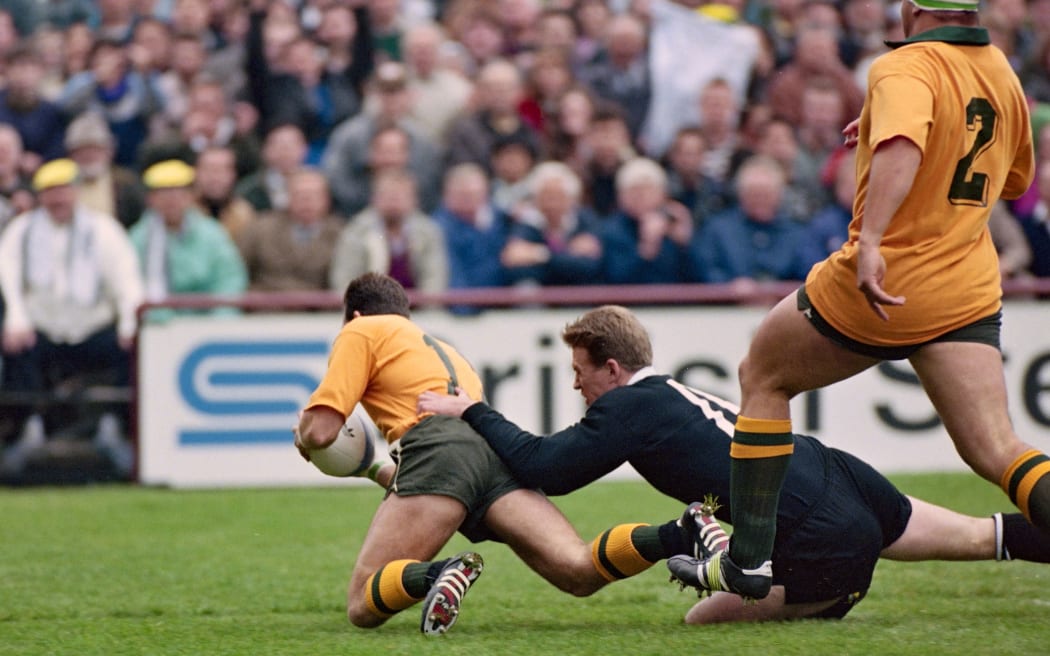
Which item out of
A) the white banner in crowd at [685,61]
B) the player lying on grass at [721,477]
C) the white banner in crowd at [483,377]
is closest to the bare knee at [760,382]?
the player lying on grass at [721,477]

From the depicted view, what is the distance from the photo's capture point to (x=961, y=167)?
5023 mm

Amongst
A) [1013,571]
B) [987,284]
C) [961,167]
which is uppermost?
[961,167]

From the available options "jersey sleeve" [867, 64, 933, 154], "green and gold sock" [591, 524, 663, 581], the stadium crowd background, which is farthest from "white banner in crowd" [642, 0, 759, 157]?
"jersey sleeve" [867, 64, 933, 154]

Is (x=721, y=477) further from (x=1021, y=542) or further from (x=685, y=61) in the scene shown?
(x=685, y=61)

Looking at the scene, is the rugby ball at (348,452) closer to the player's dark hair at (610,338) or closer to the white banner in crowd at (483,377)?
the player's dark hair at (610,338)

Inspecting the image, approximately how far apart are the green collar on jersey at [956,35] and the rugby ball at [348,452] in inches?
95.6

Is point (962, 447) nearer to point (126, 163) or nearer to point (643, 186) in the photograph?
point (643, 186)

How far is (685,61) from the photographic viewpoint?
1396cm

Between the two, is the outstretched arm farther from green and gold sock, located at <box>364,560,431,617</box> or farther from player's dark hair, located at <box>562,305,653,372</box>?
green and gold sock, located at <box>364,560,431,617</box>

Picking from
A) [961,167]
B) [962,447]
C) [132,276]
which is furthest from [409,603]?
[132,276]

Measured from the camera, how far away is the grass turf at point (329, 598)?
5449 millimetres

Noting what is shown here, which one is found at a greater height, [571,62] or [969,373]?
[571,62]

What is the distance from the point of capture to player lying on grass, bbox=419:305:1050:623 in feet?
18.6

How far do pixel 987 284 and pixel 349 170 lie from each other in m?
8.46
